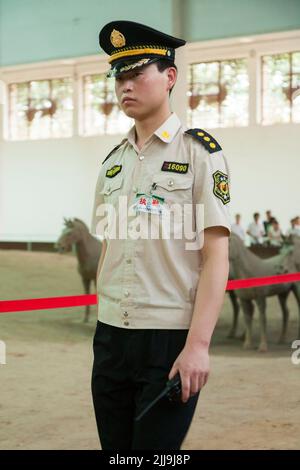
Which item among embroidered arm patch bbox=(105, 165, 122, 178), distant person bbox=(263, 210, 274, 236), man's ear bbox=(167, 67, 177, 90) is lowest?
distant person bbox=(263, 210, 274, 236)

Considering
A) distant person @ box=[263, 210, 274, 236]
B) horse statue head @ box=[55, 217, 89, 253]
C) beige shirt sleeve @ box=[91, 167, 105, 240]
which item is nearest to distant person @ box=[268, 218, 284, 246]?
distant person @ box=[263, 210, 274, 236]

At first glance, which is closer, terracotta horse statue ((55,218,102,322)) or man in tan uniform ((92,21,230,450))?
man in tan uniform ((92,21,230,450))

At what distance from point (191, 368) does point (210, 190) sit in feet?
1.35

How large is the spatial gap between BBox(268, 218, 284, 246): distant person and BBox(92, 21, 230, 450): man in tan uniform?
9.28 meters

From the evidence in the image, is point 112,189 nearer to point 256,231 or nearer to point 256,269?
point 256,269

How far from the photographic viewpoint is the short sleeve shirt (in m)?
1.71

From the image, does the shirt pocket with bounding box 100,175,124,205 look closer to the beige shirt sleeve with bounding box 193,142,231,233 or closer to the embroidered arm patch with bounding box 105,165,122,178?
the embroidered arm patch with bounding box 105,165,122,178

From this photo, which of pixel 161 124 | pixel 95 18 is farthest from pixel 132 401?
pixel 95 18

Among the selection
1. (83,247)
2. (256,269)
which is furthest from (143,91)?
(83,247)

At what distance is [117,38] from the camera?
1.82m

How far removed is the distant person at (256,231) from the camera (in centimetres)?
1161

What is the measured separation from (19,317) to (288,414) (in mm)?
5504

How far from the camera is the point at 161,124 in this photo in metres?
1.79

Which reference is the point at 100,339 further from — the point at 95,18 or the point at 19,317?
the point at 95,18
